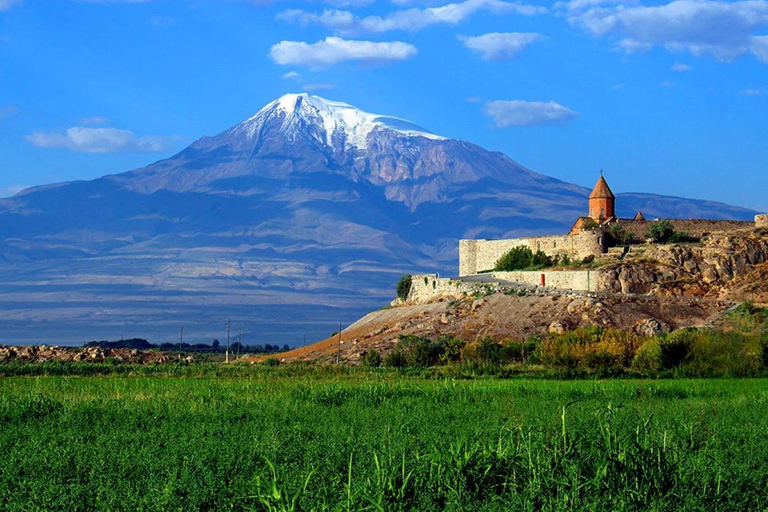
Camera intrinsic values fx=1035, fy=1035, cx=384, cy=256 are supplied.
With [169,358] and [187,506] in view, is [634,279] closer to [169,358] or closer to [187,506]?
[169,358]

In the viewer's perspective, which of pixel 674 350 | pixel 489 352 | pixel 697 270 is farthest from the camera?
pixel 697 270

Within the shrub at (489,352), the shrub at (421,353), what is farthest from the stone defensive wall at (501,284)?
the shrub at (421,353)

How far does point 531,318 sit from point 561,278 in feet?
19.6

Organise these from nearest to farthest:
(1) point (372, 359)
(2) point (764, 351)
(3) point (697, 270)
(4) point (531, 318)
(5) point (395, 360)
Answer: (2) point (764, 351) < (5) point (395, 360) < (1) point (372, 359) < (4) point (531, 318) < (3) point (697, 270)

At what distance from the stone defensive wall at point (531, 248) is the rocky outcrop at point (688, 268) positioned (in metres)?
3.00

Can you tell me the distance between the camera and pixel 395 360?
35.6 metres

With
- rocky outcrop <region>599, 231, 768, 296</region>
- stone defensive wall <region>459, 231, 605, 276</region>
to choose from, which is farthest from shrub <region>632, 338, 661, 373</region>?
stone defensive wall <region>459, 231, 605, 276</region>

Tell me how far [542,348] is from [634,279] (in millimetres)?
10438

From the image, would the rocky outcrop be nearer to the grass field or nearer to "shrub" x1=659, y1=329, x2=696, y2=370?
"shrub" x1=659, y1=329, x2=696, y2=370

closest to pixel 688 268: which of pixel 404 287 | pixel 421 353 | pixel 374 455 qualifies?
pixel 421 353

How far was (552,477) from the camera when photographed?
11.4m

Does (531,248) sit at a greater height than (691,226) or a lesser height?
lesser

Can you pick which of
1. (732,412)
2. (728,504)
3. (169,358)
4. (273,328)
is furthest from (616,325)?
(273,328)

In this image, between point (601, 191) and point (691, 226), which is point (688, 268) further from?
point (601, 191)
